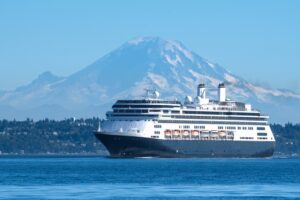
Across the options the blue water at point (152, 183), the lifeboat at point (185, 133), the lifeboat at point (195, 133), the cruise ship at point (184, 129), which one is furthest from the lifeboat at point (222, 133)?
the blue water at point (152, 183)

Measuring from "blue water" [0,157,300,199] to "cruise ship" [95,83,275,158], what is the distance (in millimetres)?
24273

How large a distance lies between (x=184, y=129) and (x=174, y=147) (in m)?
4.18

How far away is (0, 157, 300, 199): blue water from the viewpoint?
9991cm

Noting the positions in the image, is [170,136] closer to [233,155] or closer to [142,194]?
[233,155]

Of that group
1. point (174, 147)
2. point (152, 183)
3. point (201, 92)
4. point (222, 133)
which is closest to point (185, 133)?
point (174, 147)

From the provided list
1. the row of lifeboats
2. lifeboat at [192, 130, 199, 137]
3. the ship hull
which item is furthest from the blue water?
lifeboat at [192, 130, 199, 137]

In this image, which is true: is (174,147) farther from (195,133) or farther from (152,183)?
(152,183)

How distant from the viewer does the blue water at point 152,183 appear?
99.9 meters

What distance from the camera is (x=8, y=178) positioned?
121688mm

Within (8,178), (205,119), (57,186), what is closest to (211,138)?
(205,119)

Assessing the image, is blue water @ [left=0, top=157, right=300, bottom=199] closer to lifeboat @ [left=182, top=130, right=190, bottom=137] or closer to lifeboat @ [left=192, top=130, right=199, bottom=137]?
lifeboat @ [left=182, top=130, right=190, bottom=137]

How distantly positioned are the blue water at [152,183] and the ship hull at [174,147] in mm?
23412

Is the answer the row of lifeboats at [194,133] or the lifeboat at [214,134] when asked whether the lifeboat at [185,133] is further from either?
the lifeboat at [214,134]

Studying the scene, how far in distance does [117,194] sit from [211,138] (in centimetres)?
8467
